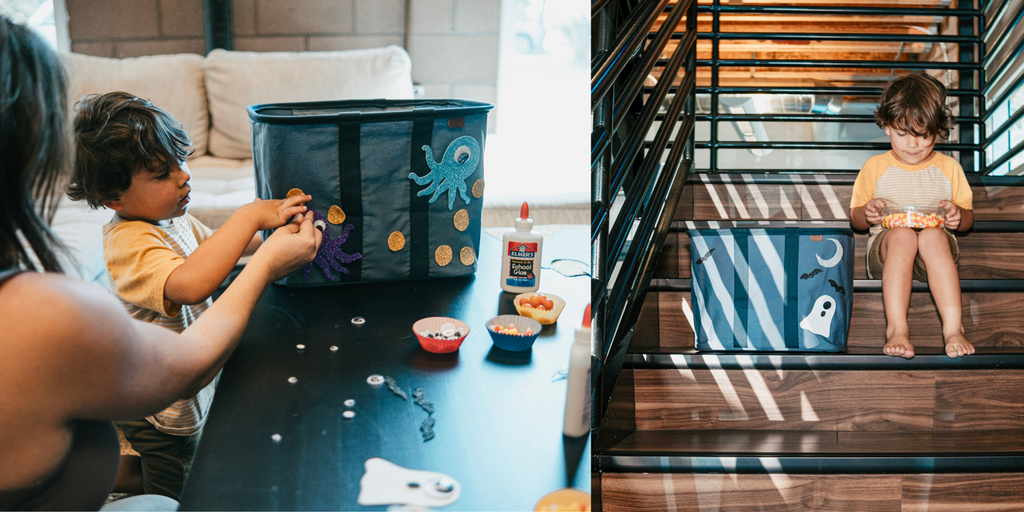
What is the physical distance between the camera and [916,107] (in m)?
1.64

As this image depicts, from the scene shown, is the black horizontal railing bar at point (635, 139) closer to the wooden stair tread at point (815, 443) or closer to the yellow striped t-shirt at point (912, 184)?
the wooden stair tread at point (815, 443)

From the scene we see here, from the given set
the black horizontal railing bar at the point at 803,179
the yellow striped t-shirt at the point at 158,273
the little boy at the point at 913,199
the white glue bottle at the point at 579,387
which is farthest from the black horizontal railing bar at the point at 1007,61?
the yellow striped t-shirt at the point at 158,273

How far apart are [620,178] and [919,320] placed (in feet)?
3.33

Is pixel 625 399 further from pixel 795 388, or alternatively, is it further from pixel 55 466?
pixel 55 466

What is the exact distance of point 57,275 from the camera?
45cm

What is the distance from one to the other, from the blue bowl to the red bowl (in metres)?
0.03

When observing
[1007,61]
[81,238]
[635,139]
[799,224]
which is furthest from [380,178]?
[1007,61]

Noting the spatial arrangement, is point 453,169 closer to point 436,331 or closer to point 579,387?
point 436,331

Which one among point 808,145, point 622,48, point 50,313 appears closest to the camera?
point 50,313

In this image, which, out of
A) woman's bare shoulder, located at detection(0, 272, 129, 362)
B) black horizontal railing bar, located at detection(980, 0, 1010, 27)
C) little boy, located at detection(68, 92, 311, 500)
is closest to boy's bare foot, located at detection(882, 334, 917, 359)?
little boy, located at detection(68, 92, 311, 500)

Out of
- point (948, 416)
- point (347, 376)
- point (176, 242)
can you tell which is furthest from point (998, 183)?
point (176, 242)

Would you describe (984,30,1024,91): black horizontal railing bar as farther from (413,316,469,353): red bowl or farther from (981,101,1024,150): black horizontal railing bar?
(413,316,469,353): red bowl

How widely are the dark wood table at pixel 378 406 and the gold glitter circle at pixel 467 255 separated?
11 millimetres

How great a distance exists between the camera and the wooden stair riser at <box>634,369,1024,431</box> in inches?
51.6
